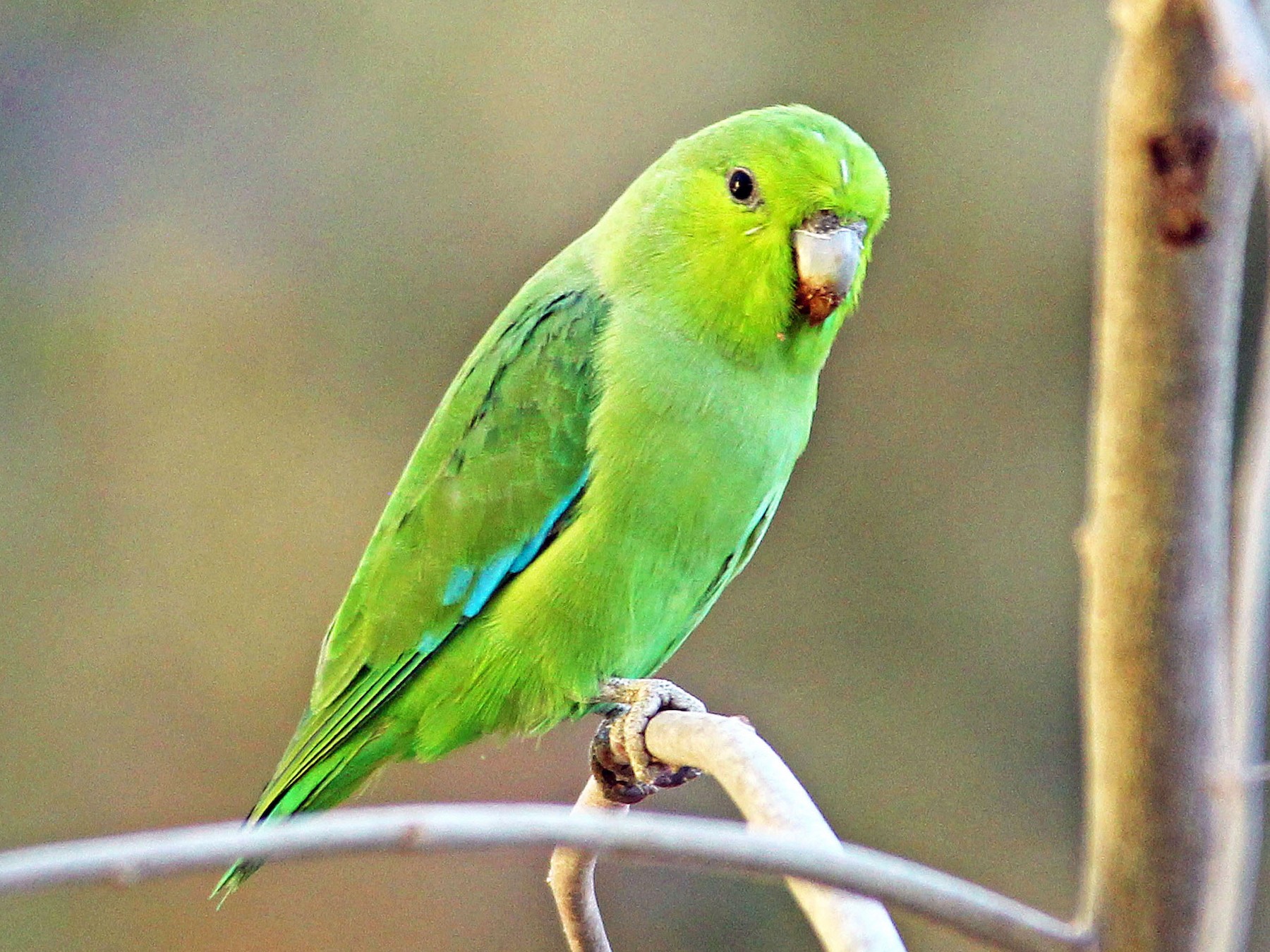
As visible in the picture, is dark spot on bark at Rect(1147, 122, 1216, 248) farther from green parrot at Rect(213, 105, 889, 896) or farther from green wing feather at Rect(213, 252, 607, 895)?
green wing feather at Rect(213, 252, 607, 895)

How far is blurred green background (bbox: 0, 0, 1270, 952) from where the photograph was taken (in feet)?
11.5

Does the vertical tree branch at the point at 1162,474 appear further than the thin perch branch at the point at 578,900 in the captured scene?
No

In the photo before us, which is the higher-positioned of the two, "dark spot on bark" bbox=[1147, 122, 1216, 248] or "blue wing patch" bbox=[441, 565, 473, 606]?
"dark spot on bark" bbox=[1147, 122, 1216, 248]

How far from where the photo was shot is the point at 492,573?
190 cm

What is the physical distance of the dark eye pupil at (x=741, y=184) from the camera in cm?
177

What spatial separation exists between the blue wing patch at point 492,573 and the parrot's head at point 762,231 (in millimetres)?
287

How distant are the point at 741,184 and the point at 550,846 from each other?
129cm

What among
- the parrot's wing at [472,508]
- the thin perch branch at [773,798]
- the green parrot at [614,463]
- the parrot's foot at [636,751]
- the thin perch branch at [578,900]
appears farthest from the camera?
the parrot's wing at [472,508]

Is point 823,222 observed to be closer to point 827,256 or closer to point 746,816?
point 827,256

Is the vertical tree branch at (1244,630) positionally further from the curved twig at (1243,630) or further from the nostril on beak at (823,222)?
the nostril on beak at (823,222)

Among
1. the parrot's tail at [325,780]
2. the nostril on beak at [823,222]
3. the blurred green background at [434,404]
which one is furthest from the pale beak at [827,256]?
the blurred green background at [434,404]

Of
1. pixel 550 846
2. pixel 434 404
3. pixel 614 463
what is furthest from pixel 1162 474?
pixel 434 404

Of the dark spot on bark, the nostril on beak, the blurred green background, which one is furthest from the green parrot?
the blurred green background

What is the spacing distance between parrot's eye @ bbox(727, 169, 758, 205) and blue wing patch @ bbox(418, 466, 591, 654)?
0.41m
